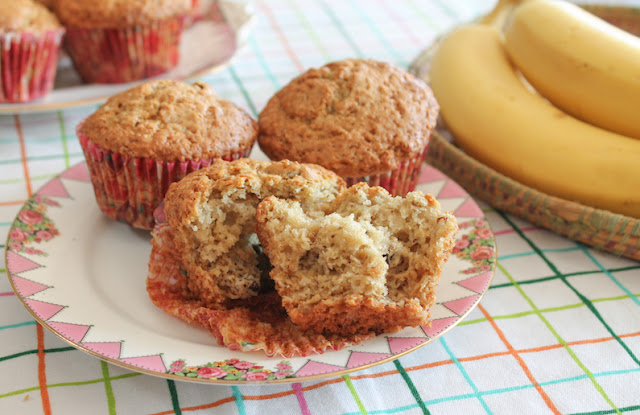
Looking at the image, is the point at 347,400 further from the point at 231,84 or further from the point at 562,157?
the point at 231,84

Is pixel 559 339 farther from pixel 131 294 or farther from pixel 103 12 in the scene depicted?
pixel 103 12

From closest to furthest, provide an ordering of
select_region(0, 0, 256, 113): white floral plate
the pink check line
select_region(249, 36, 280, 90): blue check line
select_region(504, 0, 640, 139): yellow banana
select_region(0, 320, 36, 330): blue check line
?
select_region(0, 320, 36, 330): blue check line
select_region(504, 0, 640, 139): yellow banana
the pink check line
select_region(0, 0, 256, 113): white floral plate
select_region(249, 36, 280, 90): blue check line

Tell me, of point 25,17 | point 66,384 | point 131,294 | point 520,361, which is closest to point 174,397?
point 66,384

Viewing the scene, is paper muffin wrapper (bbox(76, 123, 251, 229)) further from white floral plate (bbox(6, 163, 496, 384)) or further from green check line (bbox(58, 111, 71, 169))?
green check line (bbox(58, 111, 71, 169))

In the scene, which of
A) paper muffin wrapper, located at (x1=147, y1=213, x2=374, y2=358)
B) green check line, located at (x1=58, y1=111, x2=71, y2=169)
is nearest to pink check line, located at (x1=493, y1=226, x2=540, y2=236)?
paper muffin wrapper, located at (x1=147, y1=213, x2=374, y2=358)

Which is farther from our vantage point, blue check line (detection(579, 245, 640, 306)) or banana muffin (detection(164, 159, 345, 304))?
blue check line (detection(579, 245, 640, 306))
